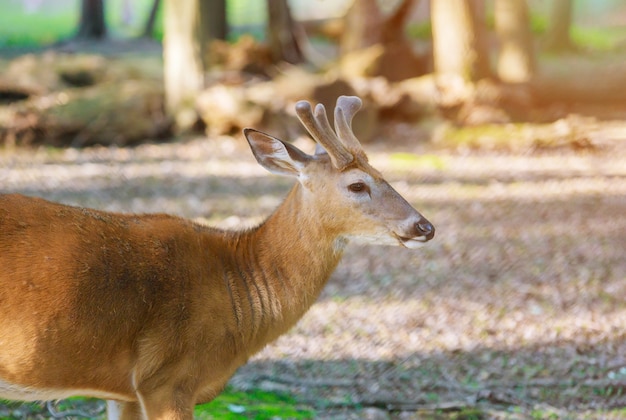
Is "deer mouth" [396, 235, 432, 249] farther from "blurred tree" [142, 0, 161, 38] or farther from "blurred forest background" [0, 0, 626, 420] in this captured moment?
"blurred tree" [142, 0, 161, 38]

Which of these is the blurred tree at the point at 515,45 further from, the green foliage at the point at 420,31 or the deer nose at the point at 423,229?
the deer nose at the point at 423,229

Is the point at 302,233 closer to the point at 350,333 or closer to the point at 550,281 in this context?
the point at 350,333

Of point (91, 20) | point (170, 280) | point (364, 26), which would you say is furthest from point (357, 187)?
point (91, 20)

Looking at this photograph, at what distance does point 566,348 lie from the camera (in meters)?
6.56

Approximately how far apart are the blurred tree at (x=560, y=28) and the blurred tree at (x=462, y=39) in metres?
11.9

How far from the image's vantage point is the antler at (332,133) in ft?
14.3

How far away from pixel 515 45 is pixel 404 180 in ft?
16.4

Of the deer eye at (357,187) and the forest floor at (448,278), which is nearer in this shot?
the deer eye at (357,187)

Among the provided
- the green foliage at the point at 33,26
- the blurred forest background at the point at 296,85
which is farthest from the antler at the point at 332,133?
the green foliage at the point at 33,26

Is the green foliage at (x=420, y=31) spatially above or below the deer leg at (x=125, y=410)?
above

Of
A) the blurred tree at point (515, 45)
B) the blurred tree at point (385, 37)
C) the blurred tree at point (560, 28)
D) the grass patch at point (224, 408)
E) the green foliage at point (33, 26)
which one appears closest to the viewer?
the grass patch at point (224, 408)

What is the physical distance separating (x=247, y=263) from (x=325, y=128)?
775mm

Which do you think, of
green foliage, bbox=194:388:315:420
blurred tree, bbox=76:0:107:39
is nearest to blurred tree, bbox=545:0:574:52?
blurred tree, bbox=76:0:107:39

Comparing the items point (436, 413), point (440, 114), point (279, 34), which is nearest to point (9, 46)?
point (279, 34)
